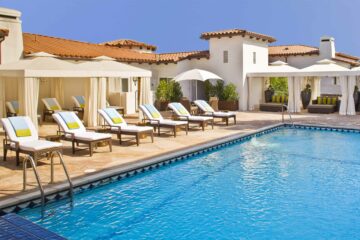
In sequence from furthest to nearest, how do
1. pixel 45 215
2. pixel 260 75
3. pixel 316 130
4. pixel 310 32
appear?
pixel 310 32 < pixel 260 75 < pixel 316 130 < pixel 45 215

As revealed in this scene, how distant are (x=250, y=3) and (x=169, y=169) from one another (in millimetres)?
181545

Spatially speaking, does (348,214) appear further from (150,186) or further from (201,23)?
(201,23)

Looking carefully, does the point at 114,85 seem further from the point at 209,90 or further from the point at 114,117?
the point at 114,117

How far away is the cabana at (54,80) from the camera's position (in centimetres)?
1459

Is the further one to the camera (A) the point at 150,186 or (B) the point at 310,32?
(B) the point at 310,32

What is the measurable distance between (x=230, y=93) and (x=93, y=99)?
454 inches

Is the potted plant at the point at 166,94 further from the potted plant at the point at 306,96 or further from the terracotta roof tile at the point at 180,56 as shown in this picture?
the potted plant at the point at 306,96

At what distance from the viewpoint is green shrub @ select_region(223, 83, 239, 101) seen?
1076 inches

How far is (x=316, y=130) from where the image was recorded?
770 inches

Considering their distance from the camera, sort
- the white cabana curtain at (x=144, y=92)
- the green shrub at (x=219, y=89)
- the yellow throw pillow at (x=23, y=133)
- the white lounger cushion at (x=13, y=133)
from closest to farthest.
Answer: the white lounger cushion at (x=13, y=133) < the yellow throw pillow at (x=23, y=133) < the white cabana curtain at (x=144, y=92) < the green shrub at (x=219, y=89)

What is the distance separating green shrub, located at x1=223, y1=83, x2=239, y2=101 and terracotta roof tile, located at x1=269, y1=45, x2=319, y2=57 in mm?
10432

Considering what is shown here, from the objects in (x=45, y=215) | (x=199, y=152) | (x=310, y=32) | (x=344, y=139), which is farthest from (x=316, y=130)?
(x=310, y=32)

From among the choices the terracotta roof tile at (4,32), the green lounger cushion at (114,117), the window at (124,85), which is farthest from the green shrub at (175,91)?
the green lounger cushion at (114,117)

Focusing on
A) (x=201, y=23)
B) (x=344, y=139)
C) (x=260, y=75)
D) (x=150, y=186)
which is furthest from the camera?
(x=201, y=23)
